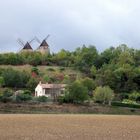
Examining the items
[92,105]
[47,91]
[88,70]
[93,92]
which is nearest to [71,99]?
[92,105]

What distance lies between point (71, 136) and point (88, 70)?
109 meters

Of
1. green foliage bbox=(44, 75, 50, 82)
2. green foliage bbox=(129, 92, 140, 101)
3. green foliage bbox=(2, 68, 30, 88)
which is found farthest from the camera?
green foliage bbox=(44, 75, 50, 82)

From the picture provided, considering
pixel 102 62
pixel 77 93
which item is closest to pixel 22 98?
pixel 77 93

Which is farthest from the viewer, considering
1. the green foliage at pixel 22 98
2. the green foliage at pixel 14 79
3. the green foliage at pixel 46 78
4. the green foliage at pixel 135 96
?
the green foliage at pixel 46 78

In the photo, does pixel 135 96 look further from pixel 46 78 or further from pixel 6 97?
pixel 6 97

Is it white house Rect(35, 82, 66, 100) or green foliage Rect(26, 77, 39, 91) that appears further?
green foliage Rect(26, 77, 39, 91)

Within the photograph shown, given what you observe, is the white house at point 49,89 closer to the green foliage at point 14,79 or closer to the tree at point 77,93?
the green foliage at point 14,79

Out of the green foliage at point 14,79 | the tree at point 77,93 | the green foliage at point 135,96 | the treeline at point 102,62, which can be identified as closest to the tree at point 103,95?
the tree at point 77,93

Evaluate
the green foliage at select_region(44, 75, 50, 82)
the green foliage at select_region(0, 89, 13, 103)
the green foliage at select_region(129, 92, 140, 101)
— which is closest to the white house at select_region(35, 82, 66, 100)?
the green foliage at select_region(44, 75, 50, 82)

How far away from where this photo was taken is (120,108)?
9794 centimetres

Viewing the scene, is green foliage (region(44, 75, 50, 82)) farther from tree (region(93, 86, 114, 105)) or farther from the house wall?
tree (region(93, 86, 114, 105))

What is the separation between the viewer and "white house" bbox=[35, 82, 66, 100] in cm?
11894

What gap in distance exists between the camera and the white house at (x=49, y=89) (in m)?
119

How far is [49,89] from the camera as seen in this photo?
4828 inches
